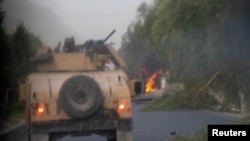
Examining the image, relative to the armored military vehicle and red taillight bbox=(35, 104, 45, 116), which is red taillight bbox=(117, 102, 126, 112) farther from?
red taillight bbox=(35, 104, 45, 116)

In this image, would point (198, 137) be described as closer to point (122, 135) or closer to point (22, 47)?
point (122, 135)

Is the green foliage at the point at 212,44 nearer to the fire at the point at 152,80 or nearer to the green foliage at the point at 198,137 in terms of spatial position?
the green foliage at the point at 198,137

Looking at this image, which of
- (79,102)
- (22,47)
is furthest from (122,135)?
(22,47)

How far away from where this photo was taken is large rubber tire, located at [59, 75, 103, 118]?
385 inches

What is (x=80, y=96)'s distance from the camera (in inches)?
387

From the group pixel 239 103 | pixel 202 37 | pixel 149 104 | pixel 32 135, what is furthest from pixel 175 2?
pixel 149 104

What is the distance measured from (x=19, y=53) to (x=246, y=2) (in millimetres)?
9615

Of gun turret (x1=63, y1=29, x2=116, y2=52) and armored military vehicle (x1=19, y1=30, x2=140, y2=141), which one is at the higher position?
gun turret (x1=63, y1=29, x2=116, y2=52)

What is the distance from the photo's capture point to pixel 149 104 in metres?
22.0

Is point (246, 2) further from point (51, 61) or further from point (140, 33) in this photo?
point (140, 33)

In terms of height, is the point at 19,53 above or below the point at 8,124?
above

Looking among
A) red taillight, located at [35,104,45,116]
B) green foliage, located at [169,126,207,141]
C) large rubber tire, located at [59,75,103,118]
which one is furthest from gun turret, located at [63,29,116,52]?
green foliage, located at [169,126,207,141]

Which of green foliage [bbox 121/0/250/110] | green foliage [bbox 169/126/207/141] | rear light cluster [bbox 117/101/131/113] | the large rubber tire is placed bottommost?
green foliage [bbox 169/126/207/141]

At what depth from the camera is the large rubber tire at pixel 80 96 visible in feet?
32.1
